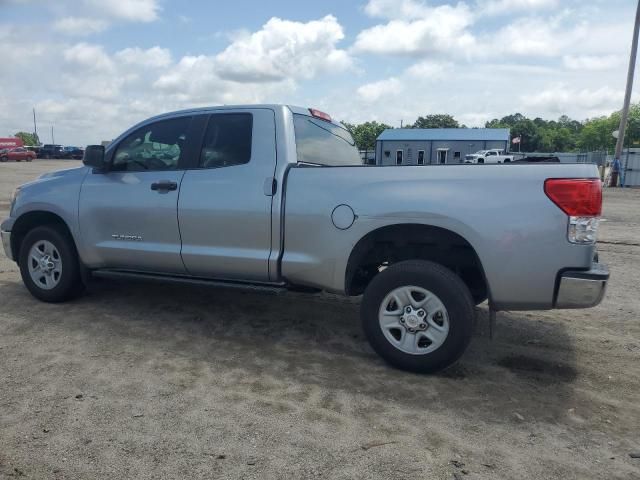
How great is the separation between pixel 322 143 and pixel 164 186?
1486 mm

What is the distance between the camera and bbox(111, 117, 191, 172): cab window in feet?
15.2

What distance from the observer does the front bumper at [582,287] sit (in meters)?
3.21

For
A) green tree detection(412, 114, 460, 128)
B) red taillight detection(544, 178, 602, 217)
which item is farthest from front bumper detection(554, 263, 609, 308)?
green tree detection(412, 114, 460, 128)

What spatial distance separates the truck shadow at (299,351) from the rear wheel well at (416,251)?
584 mm

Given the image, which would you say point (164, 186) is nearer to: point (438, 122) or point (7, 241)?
point (7, 241)

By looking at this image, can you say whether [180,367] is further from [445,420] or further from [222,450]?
[445,420]

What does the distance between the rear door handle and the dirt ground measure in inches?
48.6

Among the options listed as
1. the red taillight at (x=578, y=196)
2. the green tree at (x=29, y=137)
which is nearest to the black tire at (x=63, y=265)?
the red taillight at (x=578, y=196)

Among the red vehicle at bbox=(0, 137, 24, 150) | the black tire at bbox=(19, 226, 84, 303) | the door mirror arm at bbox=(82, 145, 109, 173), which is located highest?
the red vehicle at bbox=(0, 137, 24, 150)

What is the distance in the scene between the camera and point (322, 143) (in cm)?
479

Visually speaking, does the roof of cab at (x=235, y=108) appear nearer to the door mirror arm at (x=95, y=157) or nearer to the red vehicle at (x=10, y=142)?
the door mirror arm at (x=95, y=157)

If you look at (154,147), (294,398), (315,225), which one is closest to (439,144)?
(154,147)

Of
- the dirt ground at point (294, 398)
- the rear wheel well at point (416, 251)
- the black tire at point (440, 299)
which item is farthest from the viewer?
the rear wheel well at point (416, 251)

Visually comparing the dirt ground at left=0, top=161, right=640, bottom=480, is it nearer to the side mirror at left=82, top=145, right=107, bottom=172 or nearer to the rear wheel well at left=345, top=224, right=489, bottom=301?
the rear wheel well at left=345, top=224, right=489, bottom=301
